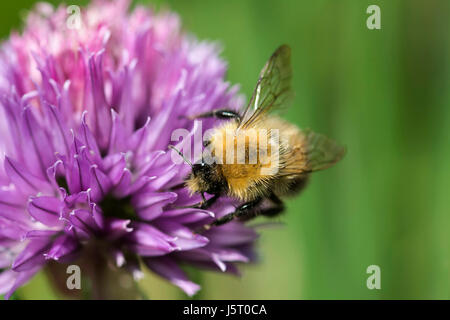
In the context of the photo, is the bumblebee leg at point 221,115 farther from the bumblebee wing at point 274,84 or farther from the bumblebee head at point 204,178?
the bumblebee head at point 204,178

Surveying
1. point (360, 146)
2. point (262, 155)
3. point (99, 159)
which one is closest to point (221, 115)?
point (262, 155)

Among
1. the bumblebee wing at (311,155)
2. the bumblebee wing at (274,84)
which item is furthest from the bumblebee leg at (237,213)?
the bumblebee wing at (274,84)

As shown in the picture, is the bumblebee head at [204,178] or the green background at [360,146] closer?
the bumblebee head at [204,178]

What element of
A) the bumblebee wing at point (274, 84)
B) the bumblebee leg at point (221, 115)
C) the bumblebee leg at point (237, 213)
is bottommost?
the bumblebee leg at point (237, 213)

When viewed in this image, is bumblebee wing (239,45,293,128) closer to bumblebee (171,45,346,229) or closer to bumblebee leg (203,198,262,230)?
bumblebee (171,45,346,229)

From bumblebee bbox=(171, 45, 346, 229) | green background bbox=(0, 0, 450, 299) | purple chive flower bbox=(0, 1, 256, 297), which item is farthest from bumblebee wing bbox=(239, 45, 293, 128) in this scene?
green background bbox=(0, 0, 450, 299)

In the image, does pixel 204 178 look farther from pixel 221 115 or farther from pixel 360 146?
pixel 360 146

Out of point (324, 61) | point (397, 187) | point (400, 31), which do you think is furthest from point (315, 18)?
point (397, 187)

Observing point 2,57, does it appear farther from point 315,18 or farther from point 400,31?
point 400,31
